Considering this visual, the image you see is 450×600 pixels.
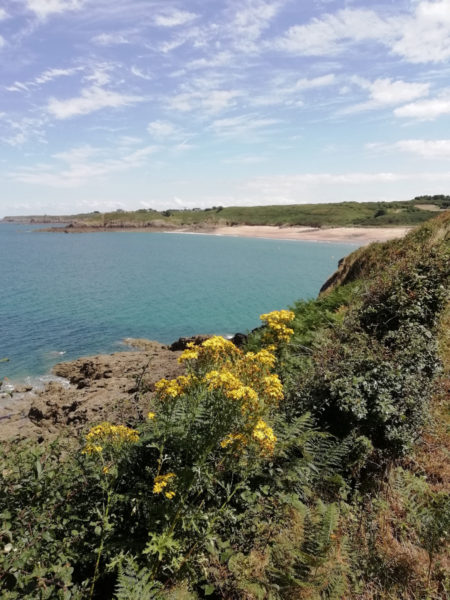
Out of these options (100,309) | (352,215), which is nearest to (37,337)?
(100,309)

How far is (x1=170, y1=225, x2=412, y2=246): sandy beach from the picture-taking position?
393 ft

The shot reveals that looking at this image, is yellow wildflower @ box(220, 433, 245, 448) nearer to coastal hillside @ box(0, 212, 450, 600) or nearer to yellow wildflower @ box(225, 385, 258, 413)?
coastal hillside @ box(0, 212, 450, 600)

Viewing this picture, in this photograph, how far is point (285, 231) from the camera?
520 ft

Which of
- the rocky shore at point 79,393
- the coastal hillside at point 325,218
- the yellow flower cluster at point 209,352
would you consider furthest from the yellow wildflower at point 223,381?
the coastal hillside at point 325,218

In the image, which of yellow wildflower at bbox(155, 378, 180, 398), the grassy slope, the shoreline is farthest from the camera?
the grassy slope

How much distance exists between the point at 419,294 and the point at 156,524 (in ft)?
23.7

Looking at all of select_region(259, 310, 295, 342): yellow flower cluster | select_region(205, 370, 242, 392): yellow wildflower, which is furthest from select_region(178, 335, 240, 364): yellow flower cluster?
select_region(259, 310, 295, 342): yellow flower cluster

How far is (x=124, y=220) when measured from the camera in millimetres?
196875

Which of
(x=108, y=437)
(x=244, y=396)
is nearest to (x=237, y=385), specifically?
(x=244, y=396)

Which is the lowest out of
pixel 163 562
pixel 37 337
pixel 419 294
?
pixel 37 337

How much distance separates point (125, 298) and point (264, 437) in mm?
41707

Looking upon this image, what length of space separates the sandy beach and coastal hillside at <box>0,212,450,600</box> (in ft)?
352

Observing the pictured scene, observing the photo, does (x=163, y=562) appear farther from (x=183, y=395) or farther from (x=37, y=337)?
(x=37, y=337)

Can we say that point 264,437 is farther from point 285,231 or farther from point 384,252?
point 285,231
